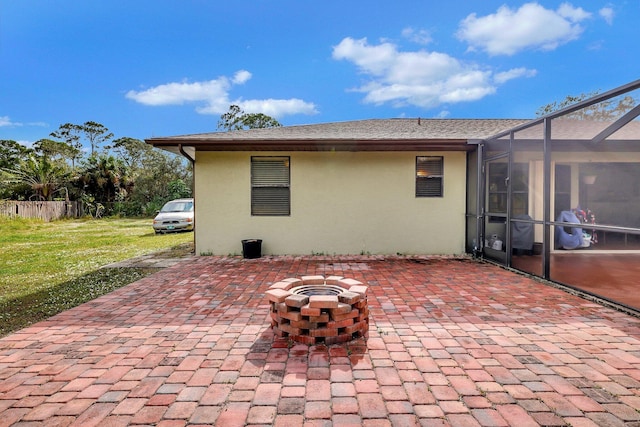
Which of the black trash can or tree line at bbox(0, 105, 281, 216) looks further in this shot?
tree line at bbox(0, 105, 281, 216)

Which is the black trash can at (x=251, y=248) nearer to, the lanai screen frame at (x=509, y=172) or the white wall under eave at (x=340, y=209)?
the white wall under eave at (x=340, y=209)

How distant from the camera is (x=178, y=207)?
1345cm

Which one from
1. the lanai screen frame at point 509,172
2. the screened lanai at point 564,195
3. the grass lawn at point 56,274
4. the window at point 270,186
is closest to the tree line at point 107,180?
the grass lawn at point 56,274

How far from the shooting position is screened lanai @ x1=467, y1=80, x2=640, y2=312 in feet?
18.5

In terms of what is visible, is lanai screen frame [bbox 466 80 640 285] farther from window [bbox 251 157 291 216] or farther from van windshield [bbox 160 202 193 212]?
van windshield [bbox 160 202 193 212]

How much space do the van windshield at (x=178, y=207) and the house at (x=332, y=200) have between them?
22.2 ft

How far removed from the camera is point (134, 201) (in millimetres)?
24453

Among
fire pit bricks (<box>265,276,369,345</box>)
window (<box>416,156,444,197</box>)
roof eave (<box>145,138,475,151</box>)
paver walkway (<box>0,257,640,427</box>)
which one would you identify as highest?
roof eave (<box>145,138,475,151</box>)

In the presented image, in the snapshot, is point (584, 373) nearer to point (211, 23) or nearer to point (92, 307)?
point (92, 307)

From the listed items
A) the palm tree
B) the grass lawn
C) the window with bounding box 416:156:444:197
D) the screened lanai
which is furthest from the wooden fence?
the screened lanai

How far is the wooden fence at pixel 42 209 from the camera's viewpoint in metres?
17.3

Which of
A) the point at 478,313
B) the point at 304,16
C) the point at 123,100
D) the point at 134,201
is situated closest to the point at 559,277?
the point at 478,313

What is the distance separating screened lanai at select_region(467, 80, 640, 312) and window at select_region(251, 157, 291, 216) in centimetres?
431

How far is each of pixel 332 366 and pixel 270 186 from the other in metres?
5.35
